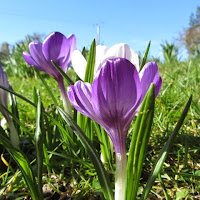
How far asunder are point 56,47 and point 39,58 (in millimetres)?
85

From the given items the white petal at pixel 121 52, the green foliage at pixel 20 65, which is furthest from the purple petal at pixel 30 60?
the green foliage at pixel 20 65

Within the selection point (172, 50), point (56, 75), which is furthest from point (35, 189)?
point (172, 50)

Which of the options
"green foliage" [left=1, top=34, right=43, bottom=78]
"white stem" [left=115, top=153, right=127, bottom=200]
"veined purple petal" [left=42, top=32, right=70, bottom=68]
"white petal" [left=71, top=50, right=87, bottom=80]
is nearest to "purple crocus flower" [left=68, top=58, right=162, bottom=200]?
"white stem" [left=115, top=153, right=127, bottom=200]

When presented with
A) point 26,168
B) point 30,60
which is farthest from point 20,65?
point 26,168

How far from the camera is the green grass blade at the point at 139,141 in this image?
0.49 meters

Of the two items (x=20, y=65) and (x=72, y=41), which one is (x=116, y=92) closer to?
(x=72, y=41)

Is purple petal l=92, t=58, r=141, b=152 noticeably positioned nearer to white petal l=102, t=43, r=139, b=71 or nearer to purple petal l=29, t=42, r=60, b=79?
white petal l=102, t=43, r=139, b=71

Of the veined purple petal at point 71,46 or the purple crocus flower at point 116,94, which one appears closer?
the purple crocus flower at point 116,94

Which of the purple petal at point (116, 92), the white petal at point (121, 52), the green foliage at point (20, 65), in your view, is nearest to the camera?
the purple petal at point (116, 92)

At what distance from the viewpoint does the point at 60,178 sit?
3.05ft

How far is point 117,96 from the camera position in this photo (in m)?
0.50

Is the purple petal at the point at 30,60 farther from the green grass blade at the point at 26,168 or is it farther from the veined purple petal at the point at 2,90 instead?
the green grass blade at the point at 26,168

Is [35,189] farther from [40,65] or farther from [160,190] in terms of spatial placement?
[40,65]

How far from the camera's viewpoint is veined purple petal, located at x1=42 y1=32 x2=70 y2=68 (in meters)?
0.96
